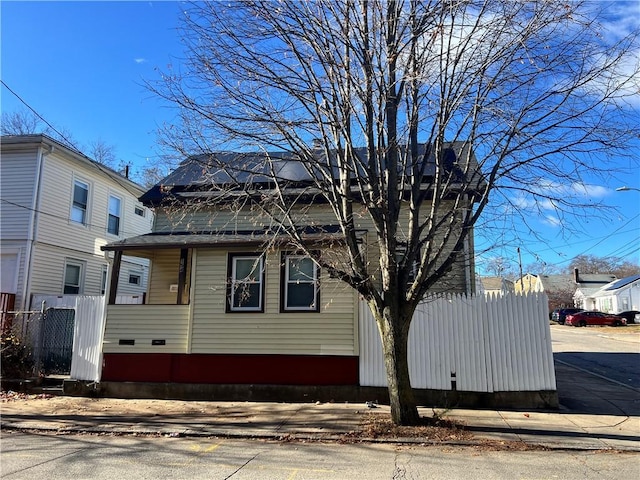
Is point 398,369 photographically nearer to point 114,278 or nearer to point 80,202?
point 114,278

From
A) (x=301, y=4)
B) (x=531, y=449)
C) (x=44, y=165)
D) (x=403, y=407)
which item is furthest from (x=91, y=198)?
(x=531, y=449)

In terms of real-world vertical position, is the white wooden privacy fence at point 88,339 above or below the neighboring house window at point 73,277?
below

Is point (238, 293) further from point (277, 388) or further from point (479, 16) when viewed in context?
point (479, 16)

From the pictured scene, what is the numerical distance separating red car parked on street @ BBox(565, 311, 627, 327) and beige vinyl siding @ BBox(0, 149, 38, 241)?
49.7m

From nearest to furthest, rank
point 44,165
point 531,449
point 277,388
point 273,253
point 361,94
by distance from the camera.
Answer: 1. point 531,449
2. point 361,94
3. point 277,388
4. point 273,253
5. point 44,165

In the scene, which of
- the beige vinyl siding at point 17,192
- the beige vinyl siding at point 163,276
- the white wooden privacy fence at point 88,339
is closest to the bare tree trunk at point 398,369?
the white wooden privacy fence at point 88,339

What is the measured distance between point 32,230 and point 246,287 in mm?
Answer: 9063

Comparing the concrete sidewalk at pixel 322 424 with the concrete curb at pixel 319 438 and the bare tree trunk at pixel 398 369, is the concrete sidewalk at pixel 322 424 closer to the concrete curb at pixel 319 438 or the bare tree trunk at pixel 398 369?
the concrete curb at pixel 319 438

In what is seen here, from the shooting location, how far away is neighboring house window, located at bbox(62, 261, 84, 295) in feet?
57.0

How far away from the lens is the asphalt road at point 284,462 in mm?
5625

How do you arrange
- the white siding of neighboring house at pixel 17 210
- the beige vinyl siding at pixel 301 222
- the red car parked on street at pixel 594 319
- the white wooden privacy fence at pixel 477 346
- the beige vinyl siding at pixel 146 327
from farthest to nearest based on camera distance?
the red car parked on street at pixel 594 319, the white siding of neighboring house at pixel 17 210, the beige vinyl siding at pixel 301 222, the beige vinyl siding at pixel 146 327, the white wooden privacy fence at pixel 477 346

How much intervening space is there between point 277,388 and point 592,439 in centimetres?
618

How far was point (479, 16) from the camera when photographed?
777cm

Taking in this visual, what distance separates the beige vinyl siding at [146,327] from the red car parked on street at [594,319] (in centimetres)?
4771
